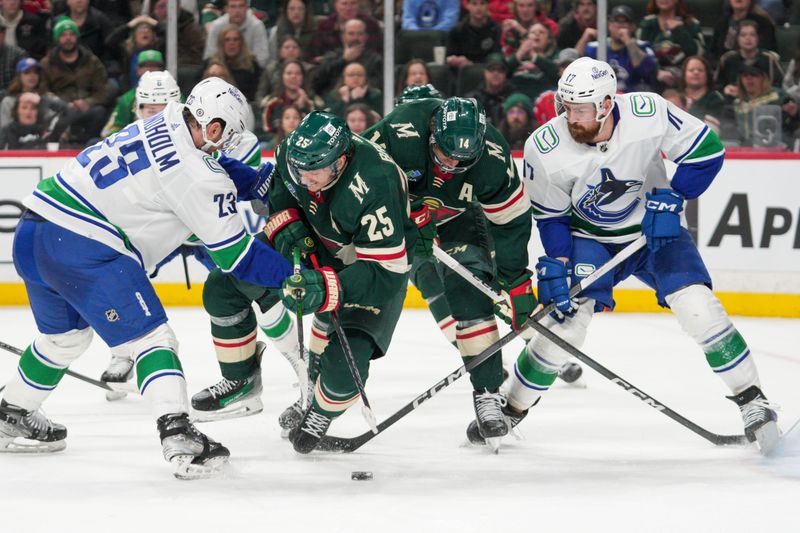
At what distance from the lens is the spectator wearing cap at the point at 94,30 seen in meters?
7.43

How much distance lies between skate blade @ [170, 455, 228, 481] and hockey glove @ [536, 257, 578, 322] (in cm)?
116

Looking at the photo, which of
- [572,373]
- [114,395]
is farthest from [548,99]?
[114,395]

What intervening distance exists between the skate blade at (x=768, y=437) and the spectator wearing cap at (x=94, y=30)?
16.0 ft

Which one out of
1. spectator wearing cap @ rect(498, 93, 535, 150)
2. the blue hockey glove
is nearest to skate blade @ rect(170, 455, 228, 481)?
the blue hockey glove

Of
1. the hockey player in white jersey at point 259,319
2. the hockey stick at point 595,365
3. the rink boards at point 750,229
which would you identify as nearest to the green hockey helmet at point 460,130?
the hockey stick at point 595,365

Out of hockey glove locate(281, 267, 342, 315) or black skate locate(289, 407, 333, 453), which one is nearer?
hockey glove locate(281, 267, 342, 315)

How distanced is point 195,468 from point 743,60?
4.57m

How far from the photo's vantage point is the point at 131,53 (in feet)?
24.2

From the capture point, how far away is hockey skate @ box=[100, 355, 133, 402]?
4898mm

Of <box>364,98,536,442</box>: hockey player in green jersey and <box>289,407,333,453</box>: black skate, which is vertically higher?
<box>364,98,536,442</box>: hockey player in green jersey

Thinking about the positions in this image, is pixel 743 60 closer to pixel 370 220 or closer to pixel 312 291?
pixel 370 220

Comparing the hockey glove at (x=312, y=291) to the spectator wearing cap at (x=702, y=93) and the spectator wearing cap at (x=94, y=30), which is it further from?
the spectator wearing cap at (x=94, y=30)

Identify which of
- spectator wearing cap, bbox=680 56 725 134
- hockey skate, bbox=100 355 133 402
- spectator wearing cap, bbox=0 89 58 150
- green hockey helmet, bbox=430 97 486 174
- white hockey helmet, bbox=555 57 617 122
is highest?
white hockey helmet, bbox=555 57 617 122

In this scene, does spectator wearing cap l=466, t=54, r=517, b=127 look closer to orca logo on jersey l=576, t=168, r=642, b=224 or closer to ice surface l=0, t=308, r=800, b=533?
ice surface l=0, t=308, r=800, b=533
